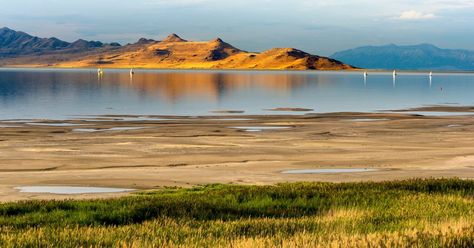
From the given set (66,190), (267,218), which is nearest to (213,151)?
(66,190)

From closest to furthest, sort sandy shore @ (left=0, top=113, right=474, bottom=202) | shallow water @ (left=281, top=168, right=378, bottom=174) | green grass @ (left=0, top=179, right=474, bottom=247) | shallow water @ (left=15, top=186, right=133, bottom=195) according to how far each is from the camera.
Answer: green grass @ (left=0, top=179, right=474, bottom=247) < shallow water @ (left=15, top=186, right=133, bottom=195) < sandy shore @ (left=0, top=113, right=474, bottom=202) < shallow water @ (left=281, top=168, right=378, bottom=174)

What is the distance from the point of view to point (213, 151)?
3469cm

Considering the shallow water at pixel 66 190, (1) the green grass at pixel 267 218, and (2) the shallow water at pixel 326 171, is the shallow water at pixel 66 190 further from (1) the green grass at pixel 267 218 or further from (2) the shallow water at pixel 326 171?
(2) the shallow water at pixel 326 171

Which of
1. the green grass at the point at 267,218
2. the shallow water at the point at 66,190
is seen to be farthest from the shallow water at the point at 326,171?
the green grass at the point at 267,218

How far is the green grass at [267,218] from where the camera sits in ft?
33.3

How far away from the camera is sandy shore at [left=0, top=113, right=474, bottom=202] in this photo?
26297mm

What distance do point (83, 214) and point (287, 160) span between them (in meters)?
17.9

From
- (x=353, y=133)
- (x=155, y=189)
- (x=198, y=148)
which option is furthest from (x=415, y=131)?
(x=155, y=189)

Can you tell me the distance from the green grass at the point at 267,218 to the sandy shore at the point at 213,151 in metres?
6.17

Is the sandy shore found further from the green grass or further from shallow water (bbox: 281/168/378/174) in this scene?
the green grass

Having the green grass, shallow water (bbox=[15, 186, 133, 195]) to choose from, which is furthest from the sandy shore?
the green grass

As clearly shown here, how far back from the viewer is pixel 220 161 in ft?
102

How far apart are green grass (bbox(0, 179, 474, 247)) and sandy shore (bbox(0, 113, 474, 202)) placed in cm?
617

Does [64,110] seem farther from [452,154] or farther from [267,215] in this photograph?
[267,215]
